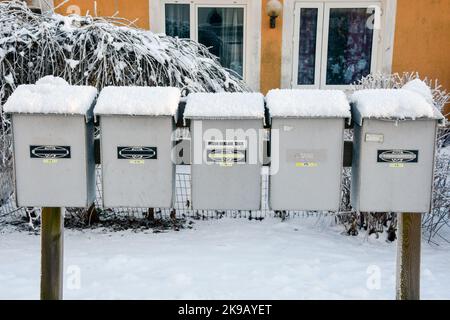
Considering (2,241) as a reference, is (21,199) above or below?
above

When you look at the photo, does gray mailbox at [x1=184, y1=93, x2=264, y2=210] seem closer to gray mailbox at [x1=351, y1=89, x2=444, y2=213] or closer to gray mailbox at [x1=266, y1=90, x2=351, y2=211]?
gray mailbox at [x1=266, y1=90, x2=351, y2=211]

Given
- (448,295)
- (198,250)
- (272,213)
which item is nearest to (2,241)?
(198,250)

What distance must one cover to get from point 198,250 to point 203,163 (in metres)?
1.83

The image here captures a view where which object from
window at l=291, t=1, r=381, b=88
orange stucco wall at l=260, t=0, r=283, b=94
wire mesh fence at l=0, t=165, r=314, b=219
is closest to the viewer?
wire mesh fence at l=0, t=165, r=314, b=219

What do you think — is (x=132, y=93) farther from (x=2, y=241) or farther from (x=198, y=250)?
(x=2, y=241)

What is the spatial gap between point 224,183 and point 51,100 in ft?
3.07

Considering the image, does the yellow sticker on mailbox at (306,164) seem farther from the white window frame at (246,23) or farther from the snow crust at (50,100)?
the white window frame at (246,23)

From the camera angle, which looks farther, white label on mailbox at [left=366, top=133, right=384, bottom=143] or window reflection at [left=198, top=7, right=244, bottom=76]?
window reflection at [left=198, top=7, right=244, bottom=76]

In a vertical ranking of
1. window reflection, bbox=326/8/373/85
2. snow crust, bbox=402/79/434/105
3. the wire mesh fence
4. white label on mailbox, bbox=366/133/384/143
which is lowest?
the wire mesh fence

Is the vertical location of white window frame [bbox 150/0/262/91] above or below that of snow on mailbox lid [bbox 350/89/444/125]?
above

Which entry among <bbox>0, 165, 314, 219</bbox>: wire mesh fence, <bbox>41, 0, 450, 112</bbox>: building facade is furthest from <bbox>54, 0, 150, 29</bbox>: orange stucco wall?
<bbox>0, 165, 314, 219</bbox>: wire mesh fence

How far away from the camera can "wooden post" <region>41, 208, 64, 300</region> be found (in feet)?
9.36

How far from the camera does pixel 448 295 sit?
147 inches

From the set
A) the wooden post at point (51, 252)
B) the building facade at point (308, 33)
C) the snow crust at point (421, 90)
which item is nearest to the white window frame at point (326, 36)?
the building facade at point (308, 33)
